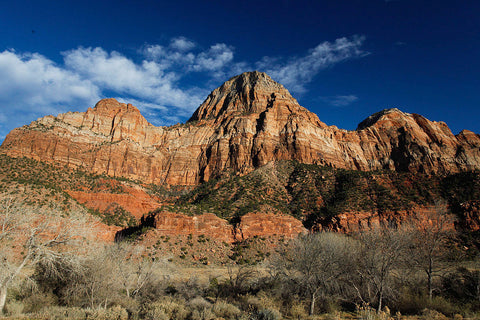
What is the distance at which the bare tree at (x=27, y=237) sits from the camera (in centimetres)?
1288

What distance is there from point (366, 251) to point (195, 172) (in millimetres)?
66359

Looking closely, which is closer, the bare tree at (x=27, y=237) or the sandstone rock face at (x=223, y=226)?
the bare tree at (x=27, y=237)

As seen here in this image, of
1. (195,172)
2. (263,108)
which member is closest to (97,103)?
(195,172)

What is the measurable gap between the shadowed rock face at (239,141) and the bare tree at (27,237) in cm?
5517

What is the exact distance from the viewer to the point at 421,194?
53.5m

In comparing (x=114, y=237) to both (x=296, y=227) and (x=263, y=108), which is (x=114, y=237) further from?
(x=263, y=108)

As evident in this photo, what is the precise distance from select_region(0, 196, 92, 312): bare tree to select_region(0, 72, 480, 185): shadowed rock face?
55168 millimetres

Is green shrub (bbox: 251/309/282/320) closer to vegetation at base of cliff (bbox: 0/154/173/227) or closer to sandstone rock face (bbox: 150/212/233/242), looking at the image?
sandstone rock face (bbox: 150/212/233/242)

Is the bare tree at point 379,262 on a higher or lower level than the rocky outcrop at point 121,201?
lower

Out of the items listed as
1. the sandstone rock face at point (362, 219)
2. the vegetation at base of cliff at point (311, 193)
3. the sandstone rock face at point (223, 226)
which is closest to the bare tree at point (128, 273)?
the sandstone rock face at point (223, 226)

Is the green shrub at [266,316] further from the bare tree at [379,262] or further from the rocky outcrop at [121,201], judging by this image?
the rocky outcrop at [121,201]

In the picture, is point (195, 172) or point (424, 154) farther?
point (195, 172)

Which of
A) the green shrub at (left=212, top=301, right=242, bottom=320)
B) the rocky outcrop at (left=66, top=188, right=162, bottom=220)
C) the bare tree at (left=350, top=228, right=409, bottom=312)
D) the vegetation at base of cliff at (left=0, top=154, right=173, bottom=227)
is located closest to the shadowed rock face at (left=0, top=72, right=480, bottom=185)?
the vegetation at base of cliff at (left=0, top=154, right=173, bottom=227)

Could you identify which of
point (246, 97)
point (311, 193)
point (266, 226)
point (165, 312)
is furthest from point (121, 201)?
point (246, 97)
